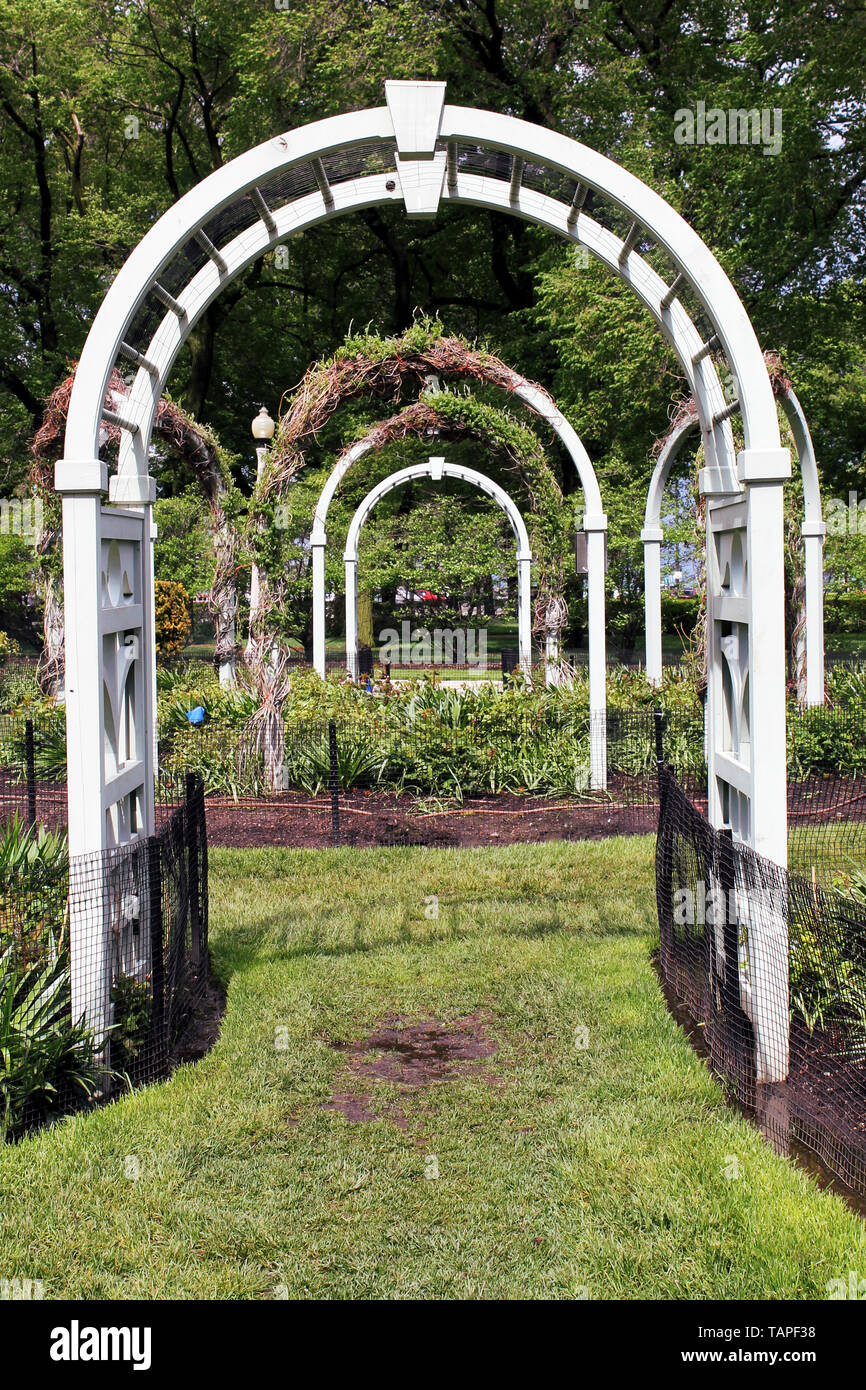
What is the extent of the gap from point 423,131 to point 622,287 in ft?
54.0

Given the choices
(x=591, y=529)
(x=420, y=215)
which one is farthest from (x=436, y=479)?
(x=420, y=215)

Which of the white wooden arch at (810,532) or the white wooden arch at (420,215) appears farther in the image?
the white wooden arch at (810,532)

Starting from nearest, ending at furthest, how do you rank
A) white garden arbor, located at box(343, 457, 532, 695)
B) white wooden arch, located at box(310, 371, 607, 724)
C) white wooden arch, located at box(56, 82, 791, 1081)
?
white wooden arch, located at box(56, 82, 791, 1081)
white wooden arch, located at box(310, 371, 607, 724)
white garden arbor, located at box(343, 457, 532, 695)

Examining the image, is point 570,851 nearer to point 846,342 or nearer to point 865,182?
point 846,342

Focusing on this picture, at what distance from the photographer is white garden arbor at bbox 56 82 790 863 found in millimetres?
4531

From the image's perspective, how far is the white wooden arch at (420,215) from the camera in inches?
178

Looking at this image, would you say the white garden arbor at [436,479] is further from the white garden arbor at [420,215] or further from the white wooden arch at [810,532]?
the white garden arbor at [420,215]

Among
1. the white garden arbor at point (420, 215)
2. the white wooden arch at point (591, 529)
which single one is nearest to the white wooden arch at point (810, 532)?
the white wooden arch at point (591, 529)

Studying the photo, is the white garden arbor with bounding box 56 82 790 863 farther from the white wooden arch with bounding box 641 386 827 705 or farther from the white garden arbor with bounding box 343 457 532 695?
the white garden arbor with bounding box 343 457 532 695

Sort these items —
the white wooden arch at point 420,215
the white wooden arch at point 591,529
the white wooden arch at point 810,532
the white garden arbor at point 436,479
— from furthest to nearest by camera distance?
the white garden arbor at point 436,479 < the white wooden arch at point 810,532 < the white wooden arch at point 591,529 < the white wooden arch at point 420,215

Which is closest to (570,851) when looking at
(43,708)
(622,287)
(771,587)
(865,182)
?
(771,587)

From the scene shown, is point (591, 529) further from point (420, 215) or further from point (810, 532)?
point (420, 215)

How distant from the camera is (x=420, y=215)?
550 cm

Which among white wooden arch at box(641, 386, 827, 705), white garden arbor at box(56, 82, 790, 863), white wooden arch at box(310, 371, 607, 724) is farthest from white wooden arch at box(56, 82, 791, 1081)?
white wooden arch at box(641, 386, 827, 705)
